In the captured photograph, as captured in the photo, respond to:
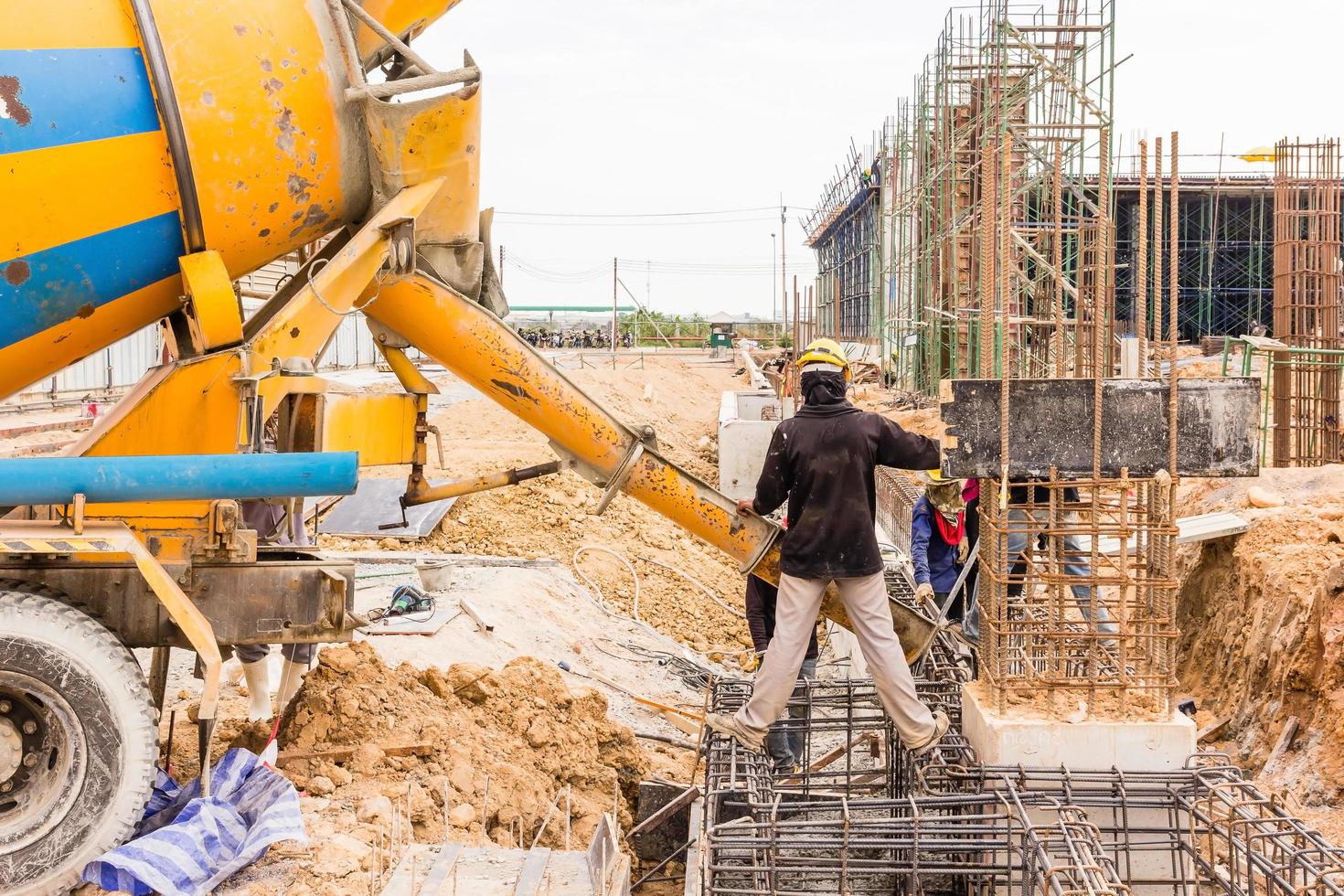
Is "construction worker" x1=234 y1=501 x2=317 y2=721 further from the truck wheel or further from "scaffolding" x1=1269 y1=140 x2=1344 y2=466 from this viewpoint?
"scaffolding" x1=1269 y1=140 x2=1344 y2=466

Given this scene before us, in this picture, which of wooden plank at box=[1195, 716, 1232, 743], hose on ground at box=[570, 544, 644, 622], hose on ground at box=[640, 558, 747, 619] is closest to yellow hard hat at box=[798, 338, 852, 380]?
wooden plank at box=[1195, 716, 1232, 743]

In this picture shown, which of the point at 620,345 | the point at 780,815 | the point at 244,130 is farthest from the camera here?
the point at 620,345

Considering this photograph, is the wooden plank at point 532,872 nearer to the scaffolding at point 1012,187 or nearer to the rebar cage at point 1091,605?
the rebar cage at point 1091,605

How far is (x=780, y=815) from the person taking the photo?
5.44 metres

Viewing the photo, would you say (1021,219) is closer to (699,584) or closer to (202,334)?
(699,584)

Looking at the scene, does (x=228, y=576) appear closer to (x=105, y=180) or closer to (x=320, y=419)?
(x=320, y=419)

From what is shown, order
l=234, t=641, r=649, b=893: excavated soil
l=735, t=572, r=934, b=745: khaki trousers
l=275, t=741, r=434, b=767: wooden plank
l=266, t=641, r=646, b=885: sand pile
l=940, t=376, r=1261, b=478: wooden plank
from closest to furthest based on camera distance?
l=234, t=641, r=649, b=893: excavated soil
l=940, t=376, r=1261, b=478: wooden plank
l=266, t=641, r=646, b=885: sand pile
l=735, t=572, r=934, b=745: khaki trousers
l=275, t=741, r=434, b=767: wooden plank

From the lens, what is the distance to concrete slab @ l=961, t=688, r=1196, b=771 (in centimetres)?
470

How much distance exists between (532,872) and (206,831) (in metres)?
1.09

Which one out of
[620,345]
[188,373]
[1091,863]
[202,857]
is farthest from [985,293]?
[620,345]

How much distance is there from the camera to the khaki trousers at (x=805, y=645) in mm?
5027

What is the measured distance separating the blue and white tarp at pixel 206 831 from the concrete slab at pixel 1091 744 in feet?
8.66

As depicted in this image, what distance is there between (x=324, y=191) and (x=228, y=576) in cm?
162

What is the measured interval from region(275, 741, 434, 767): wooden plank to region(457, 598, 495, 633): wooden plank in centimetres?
298
